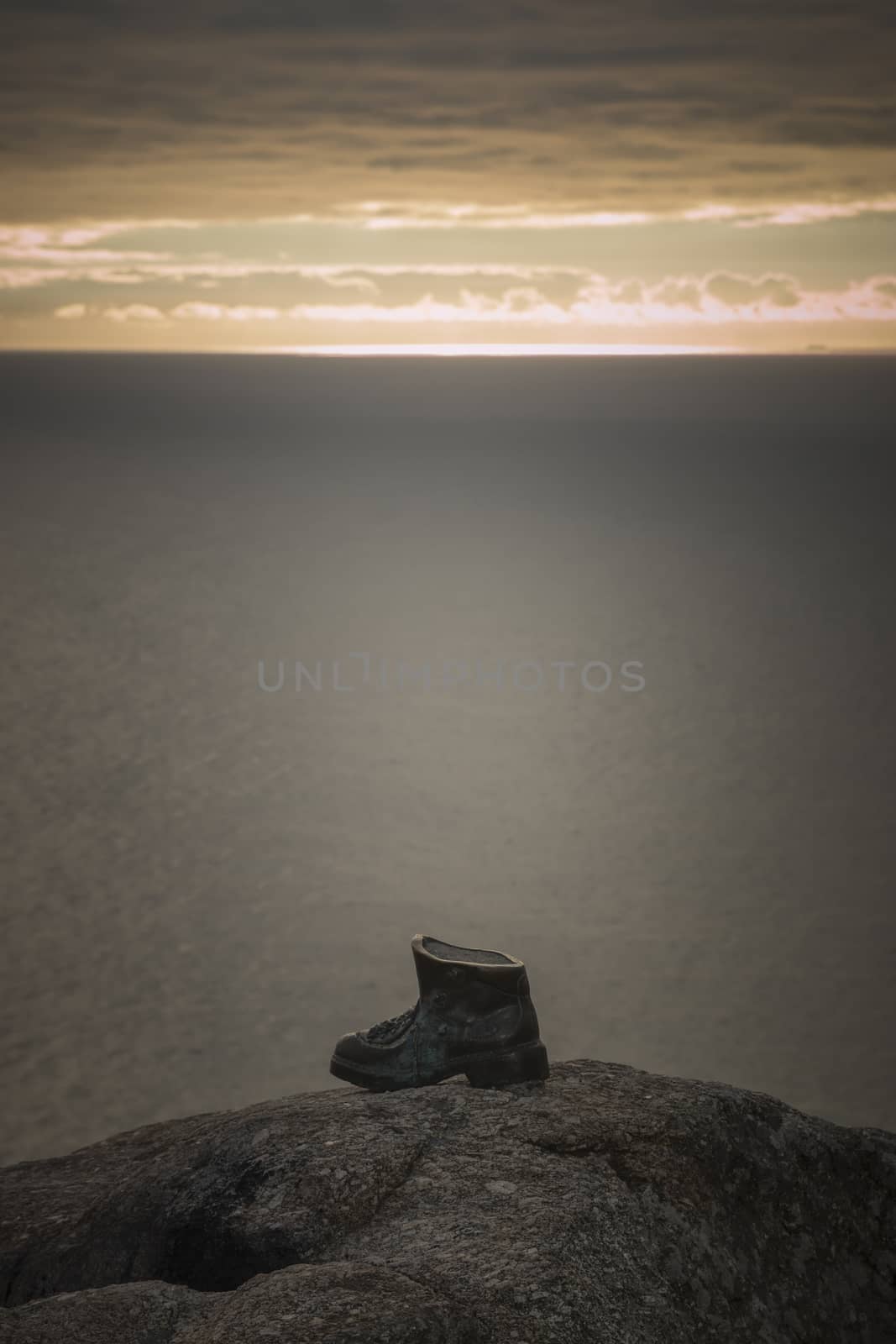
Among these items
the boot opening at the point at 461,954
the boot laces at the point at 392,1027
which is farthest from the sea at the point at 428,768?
the boot opening at the point at 461,954

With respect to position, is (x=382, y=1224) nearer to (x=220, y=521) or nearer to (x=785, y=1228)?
(x=785, y=1228)

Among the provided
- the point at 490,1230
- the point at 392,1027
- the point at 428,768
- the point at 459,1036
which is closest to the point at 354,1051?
the point at 392,1027

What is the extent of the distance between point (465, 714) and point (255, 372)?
12773cm

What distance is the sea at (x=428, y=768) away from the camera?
23422 mm

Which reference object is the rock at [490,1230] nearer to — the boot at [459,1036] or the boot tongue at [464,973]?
the boot at [459,1036]

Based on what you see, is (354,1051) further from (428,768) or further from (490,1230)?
(428,768)

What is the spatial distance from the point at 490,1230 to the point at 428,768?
104 feet

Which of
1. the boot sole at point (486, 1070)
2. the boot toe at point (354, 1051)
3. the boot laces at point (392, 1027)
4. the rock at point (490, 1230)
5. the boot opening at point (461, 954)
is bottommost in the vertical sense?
the rock at point (490, 1230)

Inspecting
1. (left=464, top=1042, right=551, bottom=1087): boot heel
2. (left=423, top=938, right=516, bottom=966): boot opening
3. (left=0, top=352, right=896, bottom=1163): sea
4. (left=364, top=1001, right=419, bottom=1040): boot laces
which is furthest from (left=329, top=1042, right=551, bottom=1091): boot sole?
(left=0, top=352, right=896, bottom=1163): sea

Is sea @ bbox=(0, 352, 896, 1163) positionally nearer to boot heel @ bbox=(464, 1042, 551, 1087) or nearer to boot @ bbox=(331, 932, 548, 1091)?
boot @ bbox=(331, 932, 548, 1091)

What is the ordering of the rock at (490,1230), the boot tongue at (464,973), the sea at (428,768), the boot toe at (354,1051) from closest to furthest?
the rock at (490,1230) → the boot tongue at (464,973) → the boot toe at (354,1051) → the sea at (428,768)

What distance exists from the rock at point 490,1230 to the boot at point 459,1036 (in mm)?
75

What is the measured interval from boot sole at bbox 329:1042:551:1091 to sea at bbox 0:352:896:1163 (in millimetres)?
16775

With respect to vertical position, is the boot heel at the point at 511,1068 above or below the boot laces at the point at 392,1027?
below
